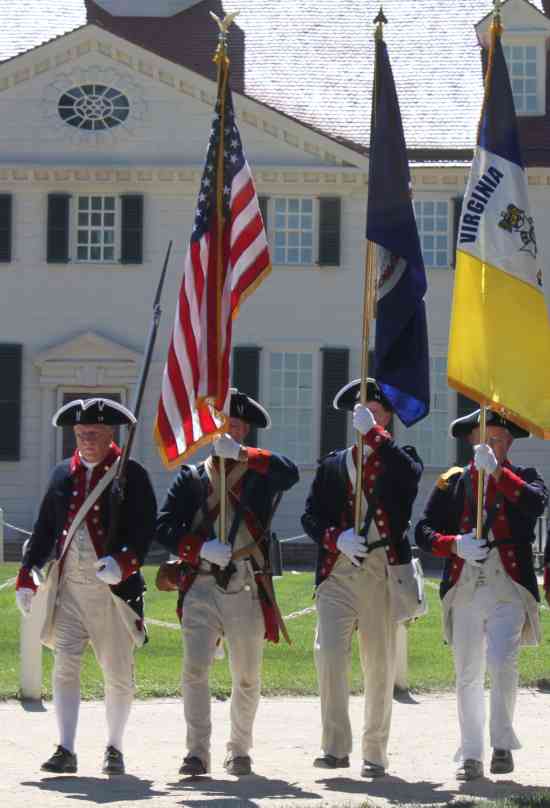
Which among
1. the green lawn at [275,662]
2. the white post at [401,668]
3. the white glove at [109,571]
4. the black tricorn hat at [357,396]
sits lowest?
the green lawn at [275,662]

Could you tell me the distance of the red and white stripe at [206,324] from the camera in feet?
38.9

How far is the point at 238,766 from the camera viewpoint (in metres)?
11.2

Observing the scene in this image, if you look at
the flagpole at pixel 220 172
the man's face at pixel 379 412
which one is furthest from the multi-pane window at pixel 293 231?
the man's face at pixel 379 412

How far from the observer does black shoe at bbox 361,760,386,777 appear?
11.2m

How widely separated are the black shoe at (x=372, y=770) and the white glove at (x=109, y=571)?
1630mm

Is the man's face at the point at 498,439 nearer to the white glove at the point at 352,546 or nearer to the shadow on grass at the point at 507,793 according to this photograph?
the white glove at the point at 352,546

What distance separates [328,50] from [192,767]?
28177 millimetres

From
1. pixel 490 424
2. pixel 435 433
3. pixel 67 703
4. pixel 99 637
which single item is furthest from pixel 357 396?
pixel 435 433

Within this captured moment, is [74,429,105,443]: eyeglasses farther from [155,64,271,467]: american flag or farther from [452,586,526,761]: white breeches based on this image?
[452,586,526,761]: white breeches

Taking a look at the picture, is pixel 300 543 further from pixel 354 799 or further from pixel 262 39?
pixel 354 799

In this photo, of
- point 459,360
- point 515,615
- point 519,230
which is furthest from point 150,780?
point 519,230

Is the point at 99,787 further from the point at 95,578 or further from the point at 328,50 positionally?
the point at 328,50

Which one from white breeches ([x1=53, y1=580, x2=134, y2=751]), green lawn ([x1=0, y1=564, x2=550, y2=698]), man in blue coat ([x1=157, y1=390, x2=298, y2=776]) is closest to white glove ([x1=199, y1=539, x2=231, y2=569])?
man in blue coat ([x1=157, y1=390, x2=298, y2=776])

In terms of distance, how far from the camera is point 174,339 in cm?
1205
